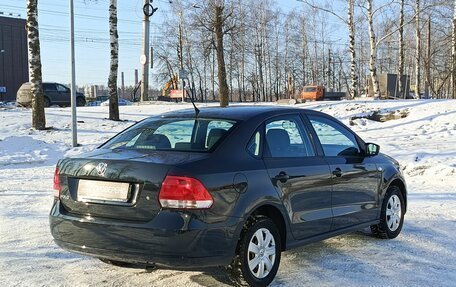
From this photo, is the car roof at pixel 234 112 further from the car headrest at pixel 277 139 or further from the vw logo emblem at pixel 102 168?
the vw logo emblem at pixel 102 168

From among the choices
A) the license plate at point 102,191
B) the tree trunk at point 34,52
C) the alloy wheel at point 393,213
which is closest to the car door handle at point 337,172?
the alloy wheel at point 393,213

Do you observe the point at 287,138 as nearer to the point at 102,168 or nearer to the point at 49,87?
the point at 102,168

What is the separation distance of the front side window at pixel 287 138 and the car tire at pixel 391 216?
1611 millimetres

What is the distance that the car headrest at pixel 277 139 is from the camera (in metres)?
4.85

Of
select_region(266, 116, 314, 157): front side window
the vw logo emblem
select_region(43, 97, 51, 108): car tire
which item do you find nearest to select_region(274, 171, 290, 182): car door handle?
select_region(266, 116, 314, 157): front side window

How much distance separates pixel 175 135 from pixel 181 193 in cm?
112

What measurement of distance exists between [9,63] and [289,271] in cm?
8209

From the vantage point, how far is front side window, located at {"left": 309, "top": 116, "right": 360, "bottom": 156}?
5.55 meters

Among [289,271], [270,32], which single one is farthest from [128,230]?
[270,32]

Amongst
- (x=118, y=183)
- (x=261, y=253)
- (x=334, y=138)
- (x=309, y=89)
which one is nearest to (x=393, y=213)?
(x=334, y=138)

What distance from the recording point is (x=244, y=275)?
431 cm

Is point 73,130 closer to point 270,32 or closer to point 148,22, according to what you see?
point 148,22

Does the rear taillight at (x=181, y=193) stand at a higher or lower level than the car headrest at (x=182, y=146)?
lower

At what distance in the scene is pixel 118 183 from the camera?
414 cm
